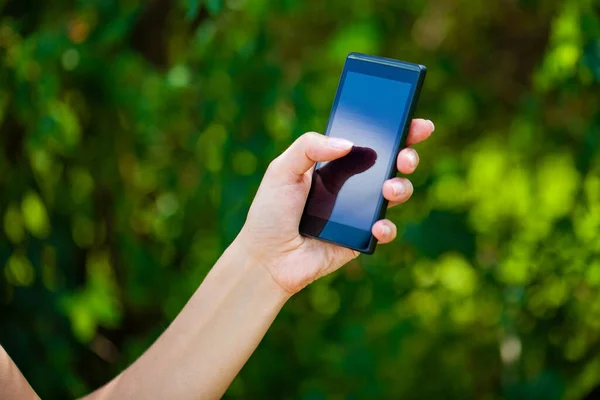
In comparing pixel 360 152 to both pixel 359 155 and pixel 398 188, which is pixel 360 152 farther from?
pixel 398 188

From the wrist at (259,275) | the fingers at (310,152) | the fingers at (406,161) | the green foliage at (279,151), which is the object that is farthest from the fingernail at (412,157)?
the green foliage at (279,151)

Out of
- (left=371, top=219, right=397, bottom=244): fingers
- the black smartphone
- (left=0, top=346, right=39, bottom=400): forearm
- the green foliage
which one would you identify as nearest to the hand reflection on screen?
the black smartphone

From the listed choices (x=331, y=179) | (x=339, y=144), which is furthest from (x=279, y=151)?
(x=339, y=144)

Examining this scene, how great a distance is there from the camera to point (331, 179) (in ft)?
4.53

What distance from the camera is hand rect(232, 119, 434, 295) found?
52.7 inches

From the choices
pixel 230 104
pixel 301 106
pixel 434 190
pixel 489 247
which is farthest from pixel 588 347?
pixel 230 104

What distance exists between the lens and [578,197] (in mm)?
2281

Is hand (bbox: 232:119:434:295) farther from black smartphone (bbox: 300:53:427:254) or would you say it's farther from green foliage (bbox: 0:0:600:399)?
green foliage (bbox: 0:0:600:399)

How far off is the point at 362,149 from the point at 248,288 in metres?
0.34

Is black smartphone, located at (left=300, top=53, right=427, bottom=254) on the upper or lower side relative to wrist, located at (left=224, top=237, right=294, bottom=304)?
upper

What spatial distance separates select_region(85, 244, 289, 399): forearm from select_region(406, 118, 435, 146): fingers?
37cm

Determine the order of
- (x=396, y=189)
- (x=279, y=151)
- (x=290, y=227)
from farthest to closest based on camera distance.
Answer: (x=279, y=151) → (x=290, y=227) → (x=396, y=189)

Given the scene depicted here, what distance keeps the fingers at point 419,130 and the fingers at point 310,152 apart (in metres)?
0.13

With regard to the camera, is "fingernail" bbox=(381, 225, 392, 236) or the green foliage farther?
the green foliage
